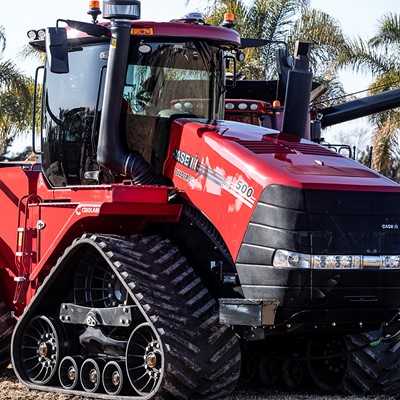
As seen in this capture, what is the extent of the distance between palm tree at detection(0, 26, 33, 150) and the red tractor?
18.4 m

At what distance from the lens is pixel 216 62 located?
977cm

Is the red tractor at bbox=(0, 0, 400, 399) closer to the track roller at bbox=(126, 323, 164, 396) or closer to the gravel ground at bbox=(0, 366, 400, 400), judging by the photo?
the track roller at bbox=(126, 323, 164, 396)

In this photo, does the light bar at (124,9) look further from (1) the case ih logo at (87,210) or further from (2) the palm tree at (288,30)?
(2) the palm tree at (288,30)

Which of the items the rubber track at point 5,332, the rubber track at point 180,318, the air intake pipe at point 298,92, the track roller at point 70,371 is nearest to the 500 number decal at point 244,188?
the rubber track at point 180,318

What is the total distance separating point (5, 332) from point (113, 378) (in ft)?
6.48

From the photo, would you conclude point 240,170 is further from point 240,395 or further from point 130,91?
point 240,395

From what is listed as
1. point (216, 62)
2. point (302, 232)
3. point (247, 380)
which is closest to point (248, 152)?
point (302, 232)

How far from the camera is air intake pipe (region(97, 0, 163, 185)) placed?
8.96 m

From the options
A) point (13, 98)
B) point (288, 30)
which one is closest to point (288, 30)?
point (288, 30)

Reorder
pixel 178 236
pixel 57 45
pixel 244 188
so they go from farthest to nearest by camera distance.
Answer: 1. pixel 178 236
2. pixel 57 45
3. pixel 244 188

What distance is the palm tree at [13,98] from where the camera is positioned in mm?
28438

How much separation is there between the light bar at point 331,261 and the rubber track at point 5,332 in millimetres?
3406

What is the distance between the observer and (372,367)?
939cm

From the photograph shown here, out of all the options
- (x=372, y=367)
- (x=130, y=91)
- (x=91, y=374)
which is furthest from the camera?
(x=372, y=367)
